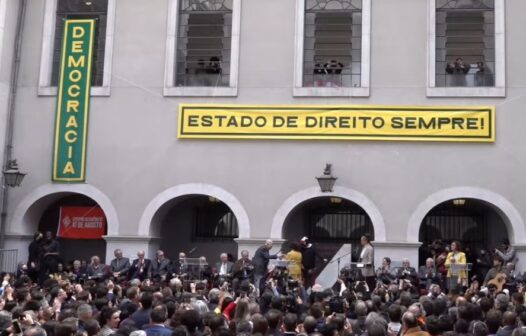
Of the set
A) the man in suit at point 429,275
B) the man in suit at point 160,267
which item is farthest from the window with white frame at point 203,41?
the man in suit at point 429,275

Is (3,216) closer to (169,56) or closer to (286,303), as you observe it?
(169,56)

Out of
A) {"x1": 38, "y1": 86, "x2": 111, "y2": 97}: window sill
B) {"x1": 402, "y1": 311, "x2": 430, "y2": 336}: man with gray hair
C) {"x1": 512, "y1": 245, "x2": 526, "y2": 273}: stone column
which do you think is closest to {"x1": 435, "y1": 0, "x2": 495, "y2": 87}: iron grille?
{"x1": 512, "y1": 245, "x2": 526, "y2": 273}: stone column

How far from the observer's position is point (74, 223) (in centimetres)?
2220

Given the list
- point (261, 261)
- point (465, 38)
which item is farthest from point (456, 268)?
point (465, 38)

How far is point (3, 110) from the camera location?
69.0 feet

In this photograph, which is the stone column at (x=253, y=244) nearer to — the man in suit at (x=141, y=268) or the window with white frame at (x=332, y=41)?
the man in suit at (x=141, y=268)

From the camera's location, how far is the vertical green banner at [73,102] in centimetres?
2091

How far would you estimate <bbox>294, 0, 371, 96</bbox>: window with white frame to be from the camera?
2041 cm

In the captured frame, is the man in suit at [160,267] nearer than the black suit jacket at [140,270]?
Yes

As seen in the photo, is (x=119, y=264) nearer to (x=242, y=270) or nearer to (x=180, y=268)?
(x=180, y=268)

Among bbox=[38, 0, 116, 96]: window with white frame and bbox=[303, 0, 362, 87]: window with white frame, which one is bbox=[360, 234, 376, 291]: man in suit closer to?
bbox=[303, 0, 362, 87]: window with white frame

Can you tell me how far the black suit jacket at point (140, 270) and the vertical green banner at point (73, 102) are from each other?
3.12m

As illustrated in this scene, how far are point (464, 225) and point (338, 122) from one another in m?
5.12

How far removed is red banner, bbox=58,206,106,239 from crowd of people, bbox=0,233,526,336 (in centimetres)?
133
